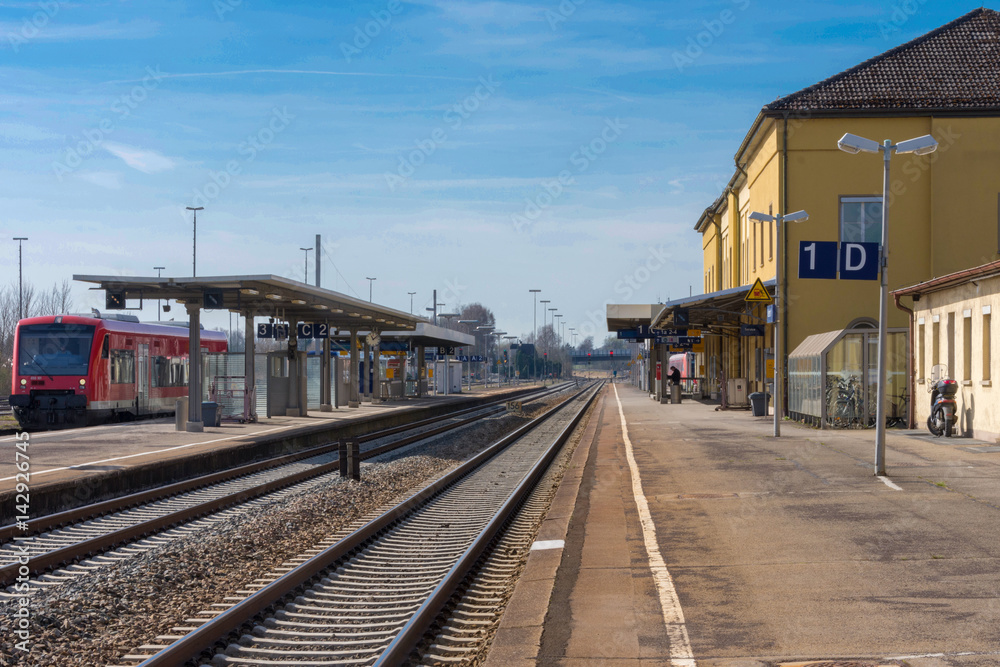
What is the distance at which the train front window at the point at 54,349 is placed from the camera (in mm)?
27281

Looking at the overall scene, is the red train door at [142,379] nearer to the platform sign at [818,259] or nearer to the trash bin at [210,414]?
the trash bin at [210,414]

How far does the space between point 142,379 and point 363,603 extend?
2478 cm

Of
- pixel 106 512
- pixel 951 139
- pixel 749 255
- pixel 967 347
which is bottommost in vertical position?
pixel 106 512

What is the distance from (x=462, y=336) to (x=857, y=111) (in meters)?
33.7

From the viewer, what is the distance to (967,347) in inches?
787

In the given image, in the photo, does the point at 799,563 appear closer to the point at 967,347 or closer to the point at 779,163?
the point at 967,347

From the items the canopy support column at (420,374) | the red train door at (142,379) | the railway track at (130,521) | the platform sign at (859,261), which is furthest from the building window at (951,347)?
the canopy support column at (420,374)

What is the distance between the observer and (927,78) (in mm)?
30656

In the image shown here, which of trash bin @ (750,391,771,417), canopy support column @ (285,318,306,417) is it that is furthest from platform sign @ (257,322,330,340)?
trash bin @ (750,391,771,417)

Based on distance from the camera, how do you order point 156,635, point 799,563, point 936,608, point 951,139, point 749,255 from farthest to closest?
point 749,255 < point 951,139 < point 799,563 < point 156,635 < point 936,608

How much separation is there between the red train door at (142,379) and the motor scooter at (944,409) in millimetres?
22186

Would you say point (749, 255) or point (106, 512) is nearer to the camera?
point (106, 512)

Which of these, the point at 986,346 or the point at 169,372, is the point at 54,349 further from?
the point at 986,346

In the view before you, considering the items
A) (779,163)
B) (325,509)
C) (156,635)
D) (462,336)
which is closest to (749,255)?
(779,163)
